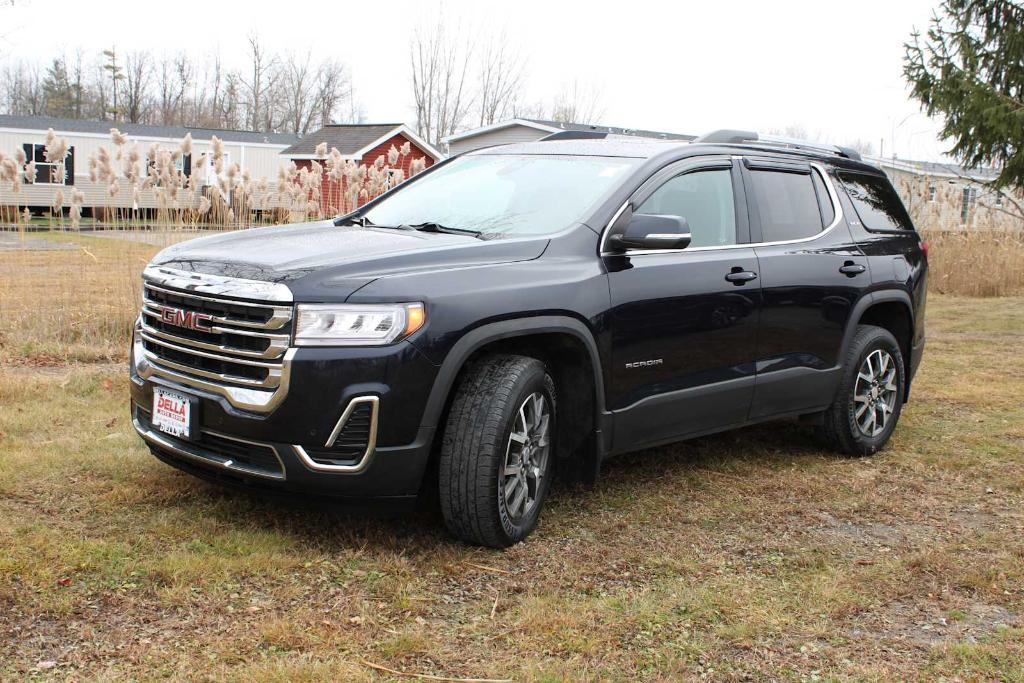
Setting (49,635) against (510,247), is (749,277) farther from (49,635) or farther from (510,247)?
(49,635)

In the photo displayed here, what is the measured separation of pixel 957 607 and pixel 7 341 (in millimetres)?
7278

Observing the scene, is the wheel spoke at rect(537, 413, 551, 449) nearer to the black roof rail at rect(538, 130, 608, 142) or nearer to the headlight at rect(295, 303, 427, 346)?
the headlight at rect(295, 303, 427, 346)

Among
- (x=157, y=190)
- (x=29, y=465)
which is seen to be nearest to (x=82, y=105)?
(x=157, y=190)

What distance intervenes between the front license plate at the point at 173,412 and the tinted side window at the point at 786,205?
3.07 meters

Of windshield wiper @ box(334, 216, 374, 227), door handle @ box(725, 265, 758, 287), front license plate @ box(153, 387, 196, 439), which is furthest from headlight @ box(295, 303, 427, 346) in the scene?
door handle @ box(725, 265, 758, 287)

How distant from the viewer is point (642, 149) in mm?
5070

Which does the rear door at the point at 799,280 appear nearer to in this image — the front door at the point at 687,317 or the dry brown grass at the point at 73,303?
the front door at the point at 687,317

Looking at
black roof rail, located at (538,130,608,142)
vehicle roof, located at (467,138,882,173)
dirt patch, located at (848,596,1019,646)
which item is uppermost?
black roof rail, located at (538,130,608,142)

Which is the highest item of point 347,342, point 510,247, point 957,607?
point 510,247

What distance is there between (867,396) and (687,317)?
187cm

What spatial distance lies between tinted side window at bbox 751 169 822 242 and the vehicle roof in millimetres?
148

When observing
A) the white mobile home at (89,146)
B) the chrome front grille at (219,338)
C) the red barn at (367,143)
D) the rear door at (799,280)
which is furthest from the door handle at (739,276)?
the red barn at (367,143)

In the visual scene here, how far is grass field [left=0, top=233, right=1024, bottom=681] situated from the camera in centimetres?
323

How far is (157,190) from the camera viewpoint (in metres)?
9.04
